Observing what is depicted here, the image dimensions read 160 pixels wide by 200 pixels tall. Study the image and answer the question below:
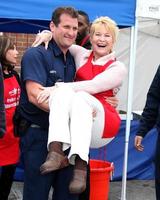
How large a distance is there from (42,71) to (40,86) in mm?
112

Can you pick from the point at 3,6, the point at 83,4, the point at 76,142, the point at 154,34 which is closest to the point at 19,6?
the point at 3,6

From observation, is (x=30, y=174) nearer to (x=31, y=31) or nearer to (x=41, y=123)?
(x=41, y=123)

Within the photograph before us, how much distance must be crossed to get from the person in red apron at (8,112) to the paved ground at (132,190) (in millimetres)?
686

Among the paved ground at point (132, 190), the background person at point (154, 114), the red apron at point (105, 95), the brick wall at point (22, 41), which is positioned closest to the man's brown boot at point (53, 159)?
the red apron at point (105, 95)

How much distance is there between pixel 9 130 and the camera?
4785mm

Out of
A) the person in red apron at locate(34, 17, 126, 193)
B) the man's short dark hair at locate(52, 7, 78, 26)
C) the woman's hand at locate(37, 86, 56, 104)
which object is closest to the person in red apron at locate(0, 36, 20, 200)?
the person in red apron at locate(34, 17, 126, 193)

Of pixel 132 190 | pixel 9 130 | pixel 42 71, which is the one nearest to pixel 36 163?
pixel 42 71

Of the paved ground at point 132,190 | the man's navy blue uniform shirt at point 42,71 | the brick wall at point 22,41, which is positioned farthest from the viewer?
the brick wall at point 22,41

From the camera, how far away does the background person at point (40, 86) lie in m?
3.27

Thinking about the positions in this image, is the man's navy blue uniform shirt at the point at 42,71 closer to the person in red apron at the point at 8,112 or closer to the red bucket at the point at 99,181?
the person in red apron at the point at 8,112

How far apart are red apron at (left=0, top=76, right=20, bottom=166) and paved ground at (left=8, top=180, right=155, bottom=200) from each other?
2.90 feet

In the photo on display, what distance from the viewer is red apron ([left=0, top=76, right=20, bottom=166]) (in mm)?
4793

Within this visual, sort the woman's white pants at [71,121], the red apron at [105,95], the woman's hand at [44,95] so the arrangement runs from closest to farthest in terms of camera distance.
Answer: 1. the woman's white pants at [71,121]
2. the woman's hand at [44,95]
3. the red apron at [105,95]

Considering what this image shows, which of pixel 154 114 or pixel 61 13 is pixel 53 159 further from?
pixel 154 114
